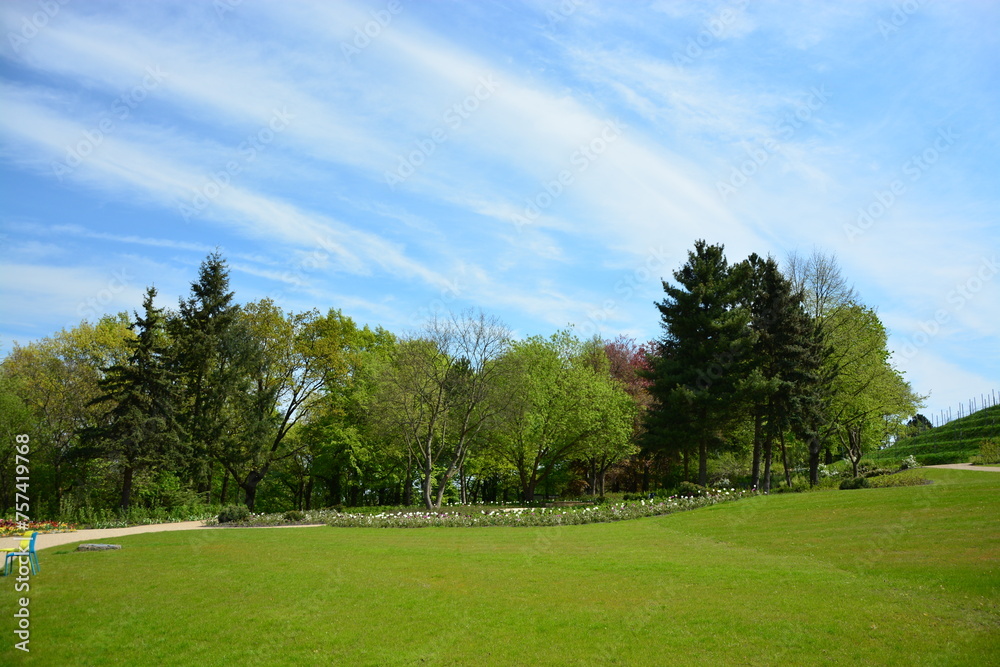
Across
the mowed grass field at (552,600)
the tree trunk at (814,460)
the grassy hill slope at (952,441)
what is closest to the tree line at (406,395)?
the tree trunk at (814,460)

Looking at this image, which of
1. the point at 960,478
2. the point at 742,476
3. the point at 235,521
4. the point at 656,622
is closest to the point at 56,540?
the point at 235,521

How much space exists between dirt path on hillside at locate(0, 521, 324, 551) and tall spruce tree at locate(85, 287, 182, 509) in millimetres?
5064

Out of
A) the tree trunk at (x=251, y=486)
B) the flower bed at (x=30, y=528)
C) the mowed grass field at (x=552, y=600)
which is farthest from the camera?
the tree trunk at (x=251, y=486)

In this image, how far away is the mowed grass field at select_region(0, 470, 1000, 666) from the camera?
936cm

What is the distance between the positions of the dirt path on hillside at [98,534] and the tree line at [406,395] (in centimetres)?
577

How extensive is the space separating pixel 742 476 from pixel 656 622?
1742 inches

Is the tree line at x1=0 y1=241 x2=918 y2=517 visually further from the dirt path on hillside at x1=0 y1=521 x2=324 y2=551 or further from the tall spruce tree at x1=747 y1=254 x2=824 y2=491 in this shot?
the dirt path on hillside at x1=0 y1=521 x2=324 y2=551

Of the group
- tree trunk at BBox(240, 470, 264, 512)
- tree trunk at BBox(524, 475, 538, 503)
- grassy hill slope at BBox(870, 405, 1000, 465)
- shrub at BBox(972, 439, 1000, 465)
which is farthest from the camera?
grassy hill slope at BBox(870, 405, 1000, 465)

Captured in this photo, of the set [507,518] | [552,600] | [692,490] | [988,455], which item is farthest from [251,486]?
[988,455]

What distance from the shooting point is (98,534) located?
23.9 metres

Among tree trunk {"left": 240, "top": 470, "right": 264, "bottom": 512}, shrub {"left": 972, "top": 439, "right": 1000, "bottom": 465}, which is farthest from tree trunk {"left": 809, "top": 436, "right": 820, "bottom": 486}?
tree trunk {"left": 240, "top": 470, "right": 264, "bottom": 512}

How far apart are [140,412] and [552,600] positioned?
28099mm

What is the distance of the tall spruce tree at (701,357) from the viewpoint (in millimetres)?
37281

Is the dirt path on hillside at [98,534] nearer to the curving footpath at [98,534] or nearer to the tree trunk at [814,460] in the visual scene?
the curving footpath at [98,534]
